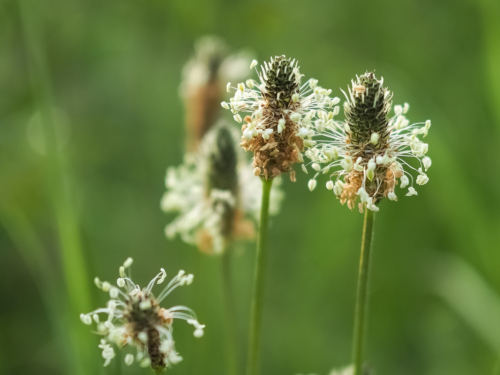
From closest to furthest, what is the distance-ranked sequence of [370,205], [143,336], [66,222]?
[143,336] < [370,205] < [66,222]

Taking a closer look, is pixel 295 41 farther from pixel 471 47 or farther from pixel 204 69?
pixel 204 69

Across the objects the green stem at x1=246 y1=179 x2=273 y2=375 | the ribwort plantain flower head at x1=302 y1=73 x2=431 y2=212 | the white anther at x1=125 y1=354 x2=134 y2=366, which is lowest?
the white anther at x1=125 y1=354 x2=134 y2=366

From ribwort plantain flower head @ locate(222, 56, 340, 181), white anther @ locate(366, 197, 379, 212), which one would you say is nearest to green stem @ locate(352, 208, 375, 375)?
white anther @ locate(366, 197, 379, 212)

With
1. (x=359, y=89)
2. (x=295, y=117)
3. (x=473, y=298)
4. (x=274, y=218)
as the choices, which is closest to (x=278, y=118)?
(x=295, y=117)

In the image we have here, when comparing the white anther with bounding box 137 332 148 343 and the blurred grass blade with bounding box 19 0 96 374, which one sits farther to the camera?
the blurred grass blade with bounding box 19 0 96 374

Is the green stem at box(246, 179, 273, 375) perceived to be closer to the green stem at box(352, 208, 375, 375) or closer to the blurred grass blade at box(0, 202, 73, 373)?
the green stem at box(352, 208, 375, 375)

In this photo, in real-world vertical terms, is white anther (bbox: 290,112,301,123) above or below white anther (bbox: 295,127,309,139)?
→ above

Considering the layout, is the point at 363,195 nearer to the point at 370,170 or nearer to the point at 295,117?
the point at 370,170
